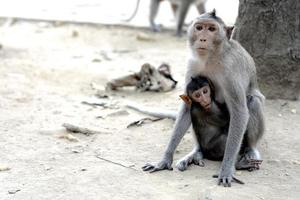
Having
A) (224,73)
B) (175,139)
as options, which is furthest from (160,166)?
(224,73)

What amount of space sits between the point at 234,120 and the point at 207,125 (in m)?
0.40

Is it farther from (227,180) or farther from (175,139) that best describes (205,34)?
(227,180)

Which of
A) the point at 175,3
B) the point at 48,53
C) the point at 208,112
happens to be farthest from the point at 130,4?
the point at 208,112

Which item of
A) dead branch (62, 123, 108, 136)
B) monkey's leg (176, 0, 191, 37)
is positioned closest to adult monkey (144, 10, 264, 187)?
dead branch (62, 123, 108, 136)

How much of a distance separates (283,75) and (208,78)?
206 centimetres

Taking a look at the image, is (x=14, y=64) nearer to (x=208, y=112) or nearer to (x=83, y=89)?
(x=83, y=89)

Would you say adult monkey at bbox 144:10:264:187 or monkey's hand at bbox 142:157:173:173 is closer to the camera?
adult monkey at bbox 144:10:264:187

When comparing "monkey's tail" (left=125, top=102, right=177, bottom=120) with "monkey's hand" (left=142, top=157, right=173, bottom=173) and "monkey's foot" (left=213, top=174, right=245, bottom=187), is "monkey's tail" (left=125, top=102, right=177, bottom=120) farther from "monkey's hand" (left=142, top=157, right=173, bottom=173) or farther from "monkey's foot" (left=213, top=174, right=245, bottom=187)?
"monkey's foot" (left=213, top=174, right=245, bottom=187)

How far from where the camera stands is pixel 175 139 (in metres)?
6.36

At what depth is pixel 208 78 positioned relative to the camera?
6.12 m

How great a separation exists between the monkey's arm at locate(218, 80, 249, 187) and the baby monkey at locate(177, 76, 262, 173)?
0.64 feet

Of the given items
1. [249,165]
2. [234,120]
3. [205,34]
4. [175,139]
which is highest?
[205,34]

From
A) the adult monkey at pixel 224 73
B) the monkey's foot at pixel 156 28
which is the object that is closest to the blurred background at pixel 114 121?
the adult monkey at pixel 224 73

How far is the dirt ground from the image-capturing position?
5.73 m
